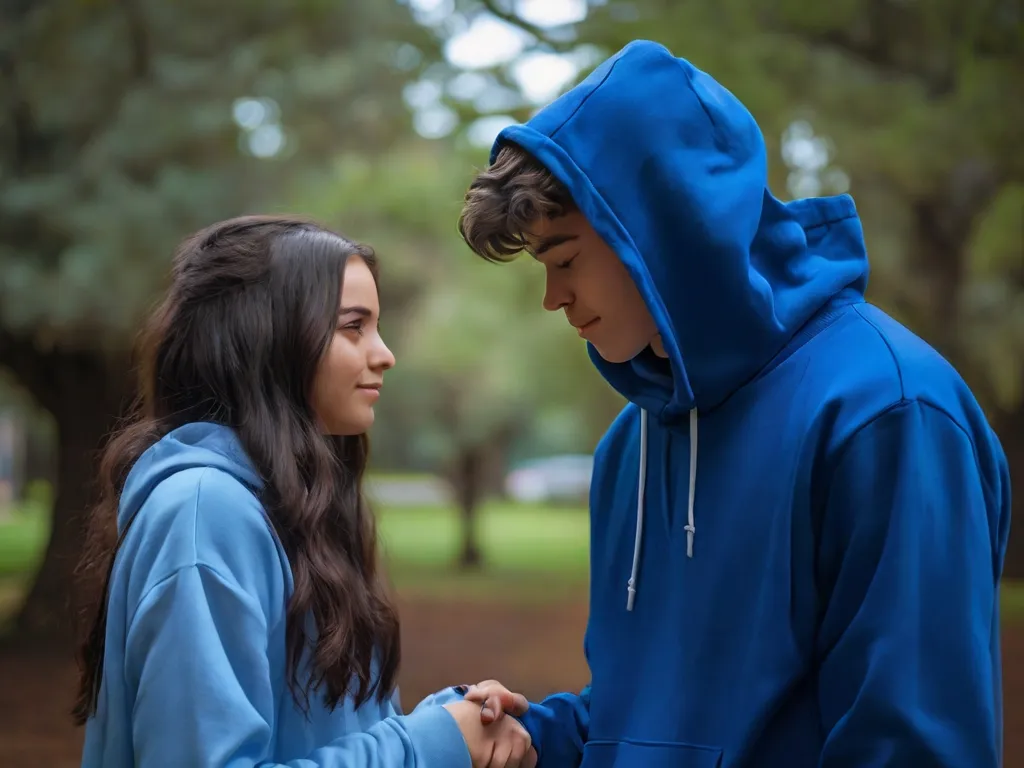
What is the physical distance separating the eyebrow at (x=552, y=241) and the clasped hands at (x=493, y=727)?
0.77 metres

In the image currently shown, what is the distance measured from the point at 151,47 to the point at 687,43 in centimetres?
372

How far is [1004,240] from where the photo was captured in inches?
238

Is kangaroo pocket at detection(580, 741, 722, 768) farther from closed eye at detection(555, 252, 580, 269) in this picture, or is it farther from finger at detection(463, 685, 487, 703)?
closed eye at detection(555, 252, 580, 269)

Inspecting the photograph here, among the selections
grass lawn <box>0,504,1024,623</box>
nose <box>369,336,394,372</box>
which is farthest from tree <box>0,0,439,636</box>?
nose <box>369,336,394,372</box>

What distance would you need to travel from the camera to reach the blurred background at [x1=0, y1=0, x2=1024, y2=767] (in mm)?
5840

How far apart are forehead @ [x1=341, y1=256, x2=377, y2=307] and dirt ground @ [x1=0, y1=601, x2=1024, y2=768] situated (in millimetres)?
5787

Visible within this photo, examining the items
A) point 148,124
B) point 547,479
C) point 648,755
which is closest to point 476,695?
point 648,755

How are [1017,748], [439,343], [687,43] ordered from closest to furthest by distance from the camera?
[687,43] < [1017,748] < [439,343]

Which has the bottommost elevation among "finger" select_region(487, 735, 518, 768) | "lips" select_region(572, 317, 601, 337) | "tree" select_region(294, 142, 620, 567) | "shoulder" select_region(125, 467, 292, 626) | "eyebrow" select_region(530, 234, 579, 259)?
"finger" select_region(487, 735, 518, 768)

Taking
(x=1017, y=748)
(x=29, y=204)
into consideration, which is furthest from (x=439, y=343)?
(x=1017, y=748)

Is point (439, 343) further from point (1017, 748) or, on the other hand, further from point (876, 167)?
point (1017, 748)

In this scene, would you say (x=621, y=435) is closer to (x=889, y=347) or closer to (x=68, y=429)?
(x=889, y=347)

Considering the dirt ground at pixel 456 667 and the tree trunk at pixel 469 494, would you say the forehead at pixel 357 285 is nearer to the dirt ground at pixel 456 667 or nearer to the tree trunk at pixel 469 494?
the dirt ground at pixel 456 667

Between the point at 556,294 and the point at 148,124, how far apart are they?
5739 mm
